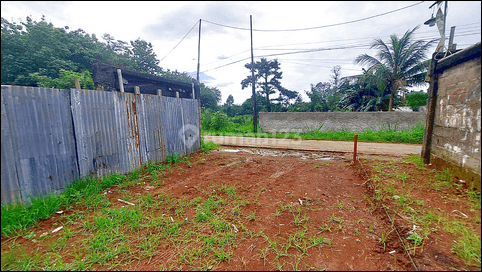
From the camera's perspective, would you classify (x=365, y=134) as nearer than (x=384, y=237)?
No

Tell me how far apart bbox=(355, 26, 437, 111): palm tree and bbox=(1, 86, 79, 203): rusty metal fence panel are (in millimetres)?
15853

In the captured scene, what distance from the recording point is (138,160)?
187 inches

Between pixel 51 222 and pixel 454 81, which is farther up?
pixel 454 81

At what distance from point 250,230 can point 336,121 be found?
10.9 meters

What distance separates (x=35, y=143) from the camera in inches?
111

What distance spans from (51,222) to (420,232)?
453cm

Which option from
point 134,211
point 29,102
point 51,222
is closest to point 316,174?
point 134,211

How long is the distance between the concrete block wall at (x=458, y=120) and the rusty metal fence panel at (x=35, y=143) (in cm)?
499

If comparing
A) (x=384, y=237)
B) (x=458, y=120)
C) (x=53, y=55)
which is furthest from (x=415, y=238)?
(x=53, y=55)

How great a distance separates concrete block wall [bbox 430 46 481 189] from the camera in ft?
6.60

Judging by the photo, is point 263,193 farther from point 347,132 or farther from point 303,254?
point 347,132

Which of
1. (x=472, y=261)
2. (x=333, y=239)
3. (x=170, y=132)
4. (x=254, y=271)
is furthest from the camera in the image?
(x=170, y=132)

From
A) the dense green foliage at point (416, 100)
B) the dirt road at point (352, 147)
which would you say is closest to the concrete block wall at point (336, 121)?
the dirt road at point (352, 147)

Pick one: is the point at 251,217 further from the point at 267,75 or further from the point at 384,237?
the point at 267,75
